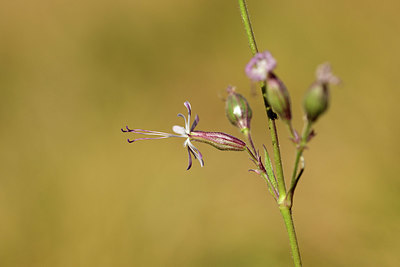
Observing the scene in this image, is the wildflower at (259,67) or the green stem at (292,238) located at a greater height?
the wildflower at (259,67)

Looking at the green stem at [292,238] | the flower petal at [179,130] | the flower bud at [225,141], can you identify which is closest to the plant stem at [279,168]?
the green stem at [292,238]

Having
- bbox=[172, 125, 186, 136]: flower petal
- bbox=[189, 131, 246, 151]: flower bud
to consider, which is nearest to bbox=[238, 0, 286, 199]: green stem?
bbox=[189, 131, 246, 151]: flower bud

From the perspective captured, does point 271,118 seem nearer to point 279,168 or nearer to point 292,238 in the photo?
point 279,168

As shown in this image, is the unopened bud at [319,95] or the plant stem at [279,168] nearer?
the unopened bud at [319,95]

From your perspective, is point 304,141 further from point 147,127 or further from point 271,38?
point 271,38

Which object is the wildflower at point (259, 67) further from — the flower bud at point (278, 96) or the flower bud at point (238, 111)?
the flower bud at point (238, 111)

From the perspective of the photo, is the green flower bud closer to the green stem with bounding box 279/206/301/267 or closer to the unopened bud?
the unopened bud

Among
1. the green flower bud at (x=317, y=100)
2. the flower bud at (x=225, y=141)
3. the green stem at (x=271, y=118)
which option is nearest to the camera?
the green flower bud at (x=317, y=100)
